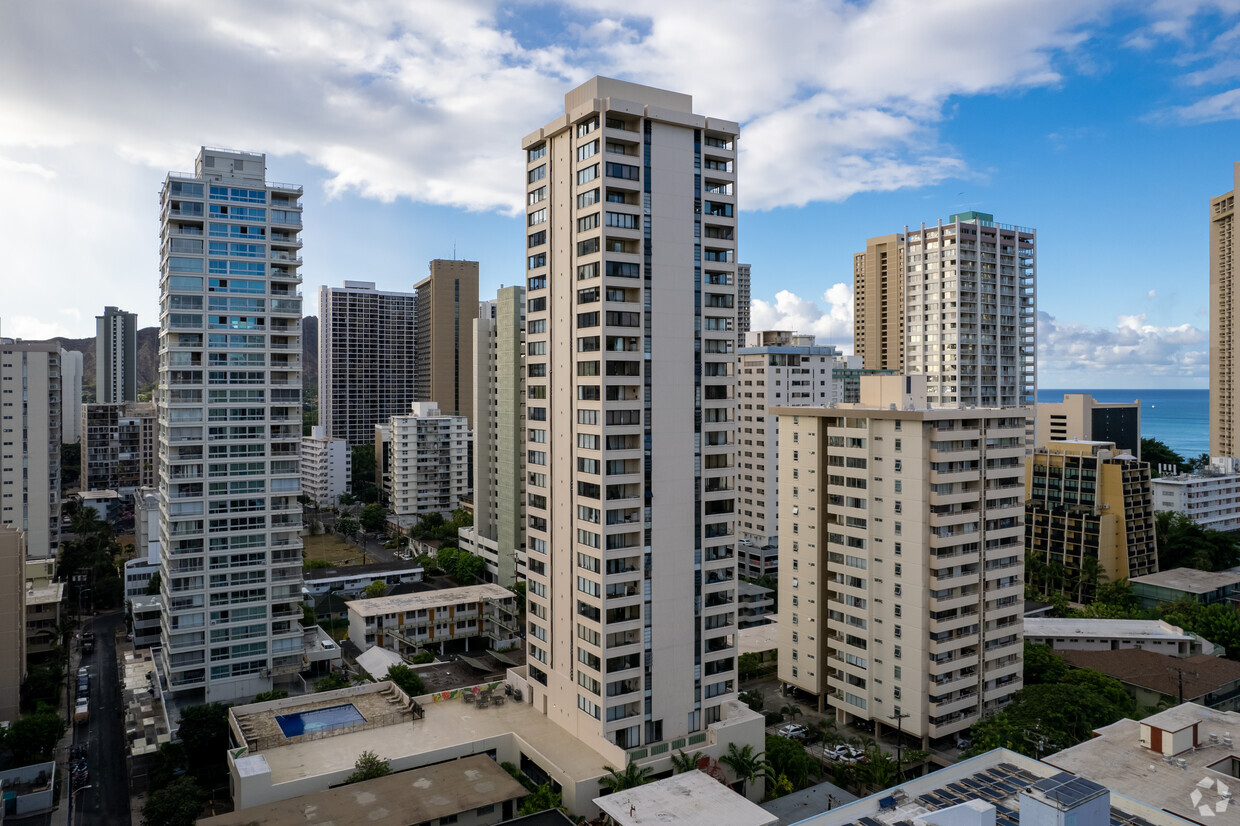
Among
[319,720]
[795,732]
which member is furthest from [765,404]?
[319,720]

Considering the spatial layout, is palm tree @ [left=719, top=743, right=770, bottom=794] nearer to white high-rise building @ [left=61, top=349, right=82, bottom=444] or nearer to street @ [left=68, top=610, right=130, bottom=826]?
street @ [left=68, top=610, right=130, bottom=826]

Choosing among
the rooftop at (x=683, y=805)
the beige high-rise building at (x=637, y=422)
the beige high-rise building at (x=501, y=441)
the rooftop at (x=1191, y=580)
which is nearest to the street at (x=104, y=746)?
the beige high-rise building at (x=637, y=422)

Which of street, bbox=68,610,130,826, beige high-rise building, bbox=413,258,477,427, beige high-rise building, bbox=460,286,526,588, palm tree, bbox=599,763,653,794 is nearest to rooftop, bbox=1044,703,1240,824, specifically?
palm tree, bbox=599,763,653,794

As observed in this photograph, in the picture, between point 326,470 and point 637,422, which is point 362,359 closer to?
point 326,470

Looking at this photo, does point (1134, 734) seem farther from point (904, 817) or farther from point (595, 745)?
point (595, 745)

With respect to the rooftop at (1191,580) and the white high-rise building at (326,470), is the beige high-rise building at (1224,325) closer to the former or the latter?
the rooftop at (1191,580)

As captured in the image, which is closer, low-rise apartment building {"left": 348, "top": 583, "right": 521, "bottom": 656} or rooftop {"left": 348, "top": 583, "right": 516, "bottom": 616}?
low-rise apartment building {"left": 348, "top": 583, "right": 521, "bottom": 656}
